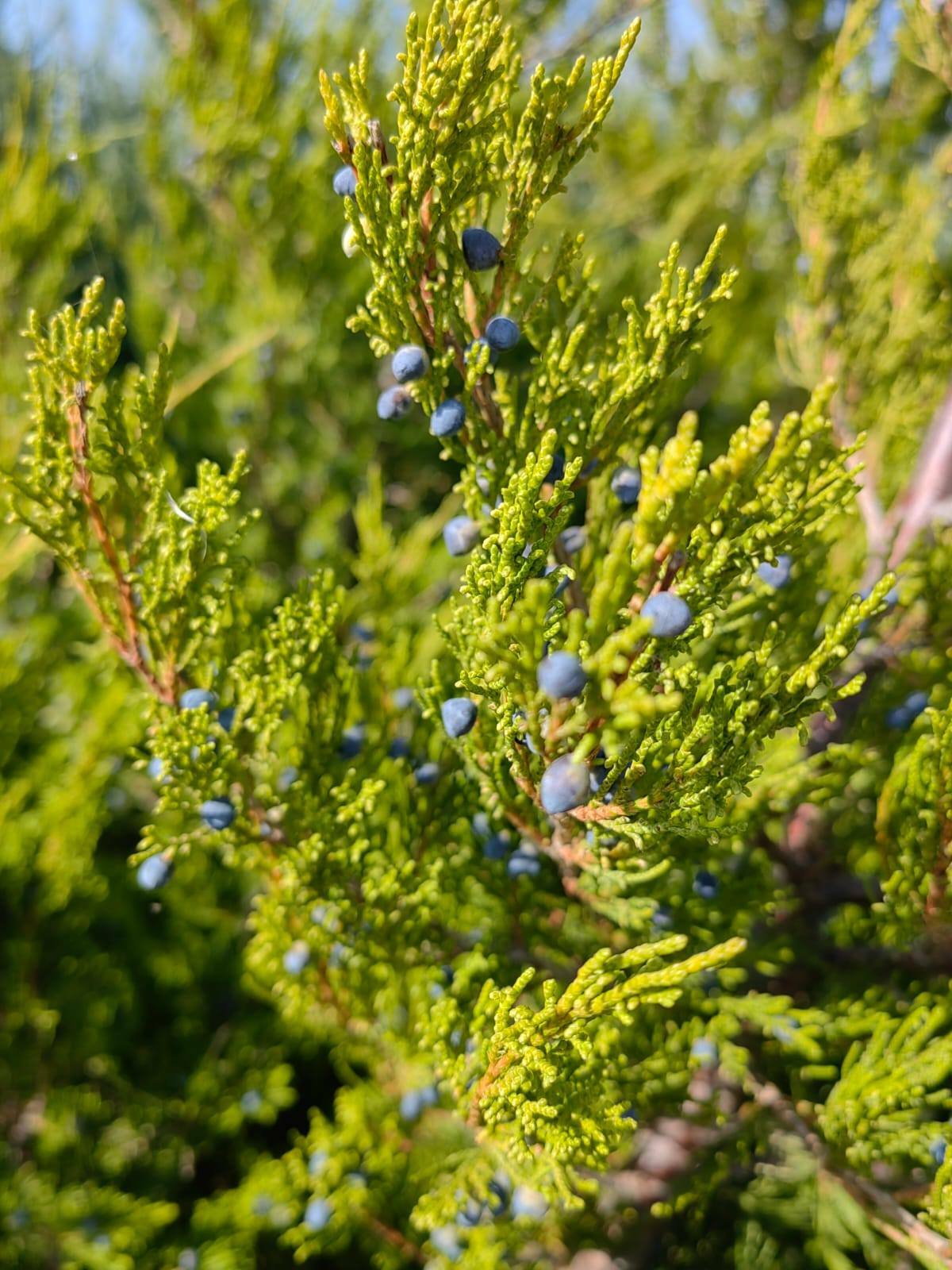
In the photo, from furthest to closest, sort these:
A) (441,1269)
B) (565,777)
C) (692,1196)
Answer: (441,1269), (692,1196), (565,777)

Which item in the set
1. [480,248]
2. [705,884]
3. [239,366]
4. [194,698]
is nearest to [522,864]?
[705,884]

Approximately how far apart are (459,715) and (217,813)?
14.0 inches

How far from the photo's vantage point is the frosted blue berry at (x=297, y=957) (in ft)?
4.08

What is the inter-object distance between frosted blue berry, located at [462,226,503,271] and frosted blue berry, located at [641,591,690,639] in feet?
1.47

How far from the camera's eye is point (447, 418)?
2.91 feet

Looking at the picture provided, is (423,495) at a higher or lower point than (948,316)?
higher

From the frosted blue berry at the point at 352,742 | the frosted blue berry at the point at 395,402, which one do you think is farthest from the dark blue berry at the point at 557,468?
the frosted blue berry at the point at 352,742

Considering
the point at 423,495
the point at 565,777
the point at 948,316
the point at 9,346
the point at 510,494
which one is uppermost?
the point at 9,346

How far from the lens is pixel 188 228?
266cm

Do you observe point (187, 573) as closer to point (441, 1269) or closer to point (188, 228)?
point (441, 1269)

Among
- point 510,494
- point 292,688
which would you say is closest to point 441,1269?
point 292,688

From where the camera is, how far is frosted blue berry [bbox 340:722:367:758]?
1.25 meters

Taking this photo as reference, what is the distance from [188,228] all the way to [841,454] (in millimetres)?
2566

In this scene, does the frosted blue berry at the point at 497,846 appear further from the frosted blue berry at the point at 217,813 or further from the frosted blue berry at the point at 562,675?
the frosted blue berry at the point at 562,675
